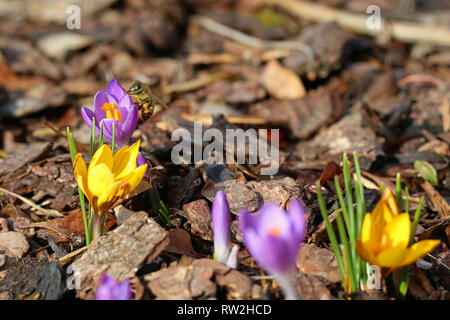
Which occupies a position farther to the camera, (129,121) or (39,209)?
(39,209)

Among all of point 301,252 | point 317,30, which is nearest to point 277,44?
point 317,30

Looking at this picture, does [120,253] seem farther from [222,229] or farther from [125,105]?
[125,105]

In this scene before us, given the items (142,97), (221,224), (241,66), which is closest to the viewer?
(221,224)

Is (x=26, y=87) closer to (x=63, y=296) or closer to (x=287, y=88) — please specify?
(x=287, y=88)

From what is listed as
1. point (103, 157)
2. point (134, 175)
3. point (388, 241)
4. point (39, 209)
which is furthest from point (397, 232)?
point (39, 209)

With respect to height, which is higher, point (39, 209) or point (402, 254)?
point (39, 209)

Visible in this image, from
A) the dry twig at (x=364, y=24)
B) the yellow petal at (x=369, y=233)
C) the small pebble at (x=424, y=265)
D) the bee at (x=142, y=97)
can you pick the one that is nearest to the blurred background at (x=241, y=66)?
the dry twig at (x=364, y=24)

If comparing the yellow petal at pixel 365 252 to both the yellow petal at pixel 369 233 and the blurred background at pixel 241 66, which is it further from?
the blurred background at pixel 241 66
